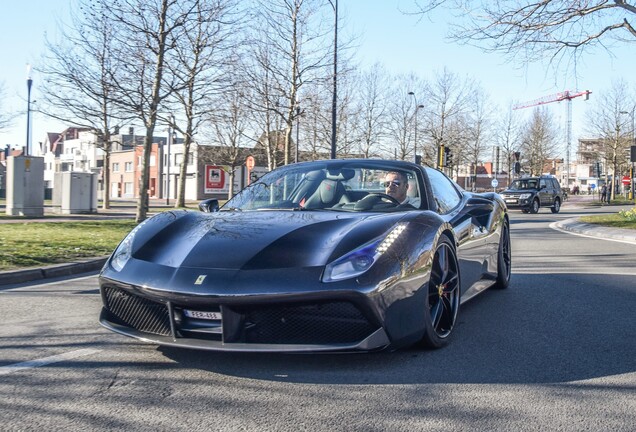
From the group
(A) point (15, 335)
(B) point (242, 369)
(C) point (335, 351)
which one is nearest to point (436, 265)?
(C) point (335, 351)

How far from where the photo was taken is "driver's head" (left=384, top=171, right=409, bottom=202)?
4.65 metres

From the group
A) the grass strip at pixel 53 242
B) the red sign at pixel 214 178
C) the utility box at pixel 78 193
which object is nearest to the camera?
the grass strip at pixel 53 242

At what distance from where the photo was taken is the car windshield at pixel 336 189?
452cm

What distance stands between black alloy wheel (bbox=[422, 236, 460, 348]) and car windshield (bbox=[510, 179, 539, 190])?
27678 mm

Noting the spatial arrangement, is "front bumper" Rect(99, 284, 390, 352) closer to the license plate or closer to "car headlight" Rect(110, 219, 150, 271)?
the license plate

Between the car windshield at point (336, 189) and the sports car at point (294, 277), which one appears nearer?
the sports car at point (294, 277)

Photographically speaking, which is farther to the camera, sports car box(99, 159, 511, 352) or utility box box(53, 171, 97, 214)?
utility box box(53, 171, 97, 214)

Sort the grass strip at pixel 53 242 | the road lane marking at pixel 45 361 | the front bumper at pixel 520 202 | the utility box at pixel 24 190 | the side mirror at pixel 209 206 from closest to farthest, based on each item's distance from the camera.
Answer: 1. the road lane marking at pixel 45 361
2. the side mirror at pixel 209 206
3. the grass strip at pixel 53 242
4. the utility box at pixel 24 190
5. the front bumper at pixel 520 202

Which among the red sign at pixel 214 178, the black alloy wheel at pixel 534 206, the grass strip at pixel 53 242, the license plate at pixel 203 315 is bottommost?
the grass strip at pixel 53 242

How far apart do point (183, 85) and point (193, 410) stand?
1479cm

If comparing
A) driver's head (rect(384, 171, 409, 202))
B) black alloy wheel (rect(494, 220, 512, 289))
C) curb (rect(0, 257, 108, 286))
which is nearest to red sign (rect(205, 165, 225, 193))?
curb (rect(0, 257, 108, 286))

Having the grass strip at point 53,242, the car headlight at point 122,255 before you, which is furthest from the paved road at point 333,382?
the grass strip at point 53,242

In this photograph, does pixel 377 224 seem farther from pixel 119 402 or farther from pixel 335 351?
pixel 119 402

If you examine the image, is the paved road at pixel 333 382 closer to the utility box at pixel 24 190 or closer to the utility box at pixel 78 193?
the utility box at pixel 24 190
